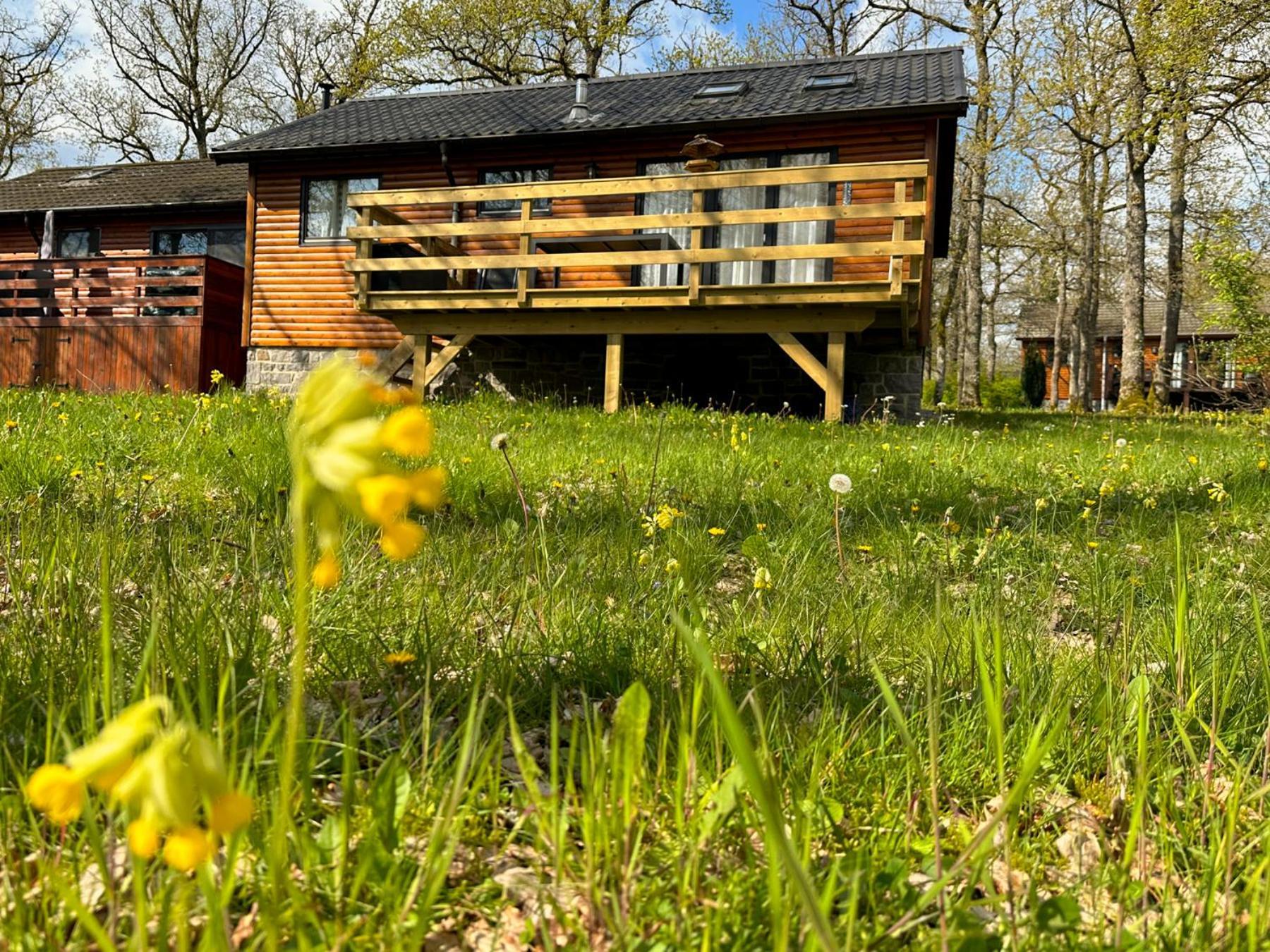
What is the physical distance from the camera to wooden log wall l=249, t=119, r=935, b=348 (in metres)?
12.2

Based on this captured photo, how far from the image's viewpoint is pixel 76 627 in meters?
1.67

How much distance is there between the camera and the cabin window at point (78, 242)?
19453mm

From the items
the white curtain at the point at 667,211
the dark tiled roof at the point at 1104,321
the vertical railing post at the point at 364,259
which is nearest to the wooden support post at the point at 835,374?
the white curtain at the point at 667,211

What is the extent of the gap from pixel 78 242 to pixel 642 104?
13.9 m

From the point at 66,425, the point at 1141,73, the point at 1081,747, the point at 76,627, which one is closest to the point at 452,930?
the point at 76,627

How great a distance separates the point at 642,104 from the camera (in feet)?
45.0

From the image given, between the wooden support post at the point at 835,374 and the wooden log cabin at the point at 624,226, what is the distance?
0.08 ft

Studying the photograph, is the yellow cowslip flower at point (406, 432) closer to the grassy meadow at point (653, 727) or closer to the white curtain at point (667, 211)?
the grassy meadow at point (653, 727)

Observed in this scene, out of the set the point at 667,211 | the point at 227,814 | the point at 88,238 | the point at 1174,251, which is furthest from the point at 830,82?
the point at 88,238

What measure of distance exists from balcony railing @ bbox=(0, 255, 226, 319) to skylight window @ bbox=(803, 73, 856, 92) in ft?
33.4

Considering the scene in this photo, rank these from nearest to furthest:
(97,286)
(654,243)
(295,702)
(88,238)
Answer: (295,702), (654,243), (97,286), (88,238)

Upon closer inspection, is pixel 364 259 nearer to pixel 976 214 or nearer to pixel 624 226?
pixel 624 226

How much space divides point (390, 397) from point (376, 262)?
36.8 feet

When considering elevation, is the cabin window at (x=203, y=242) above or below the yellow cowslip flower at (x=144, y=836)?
above
